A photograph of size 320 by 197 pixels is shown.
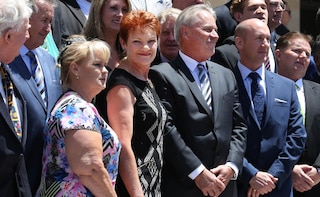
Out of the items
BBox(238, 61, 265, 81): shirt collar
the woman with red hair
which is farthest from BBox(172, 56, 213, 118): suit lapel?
BBox(238, 61, 265, 81): shirt collar

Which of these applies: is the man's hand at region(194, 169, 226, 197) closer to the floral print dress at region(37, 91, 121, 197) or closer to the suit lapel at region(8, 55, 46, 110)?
the floral print dress at region(37, 91, 121, 197)

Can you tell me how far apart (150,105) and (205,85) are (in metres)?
0.68

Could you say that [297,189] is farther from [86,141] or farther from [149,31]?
[86,141]

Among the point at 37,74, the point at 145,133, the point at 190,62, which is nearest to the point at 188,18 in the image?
the point at 190,62

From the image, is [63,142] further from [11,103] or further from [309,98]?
[309,98]

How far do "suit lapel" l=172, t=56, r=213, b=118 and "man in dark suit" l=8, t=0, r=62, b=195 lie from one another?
98 centimetres

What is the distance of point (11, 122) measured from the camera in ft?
13.7

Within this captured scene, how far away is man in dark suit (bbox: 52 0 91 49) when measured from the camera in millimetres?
5824

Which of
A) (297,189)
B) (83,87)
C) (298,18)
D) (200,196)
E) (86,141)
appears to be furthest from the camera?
(298,18)

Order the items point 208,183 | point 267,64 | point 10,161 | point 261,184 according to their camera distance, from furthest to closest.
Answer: point 267,64
point 261,184
point 208,183
point 10,161

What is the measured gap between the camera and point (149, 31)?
521 centimetres

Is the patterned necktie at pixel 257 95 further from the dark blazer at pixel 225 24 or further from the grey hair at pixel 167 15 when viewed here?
the dark blazer at pixel 225 24

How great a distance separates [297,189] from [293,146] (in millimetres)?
479

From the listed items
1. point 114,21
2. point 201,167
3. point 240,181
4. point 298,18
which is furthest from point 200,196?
point 298,18
